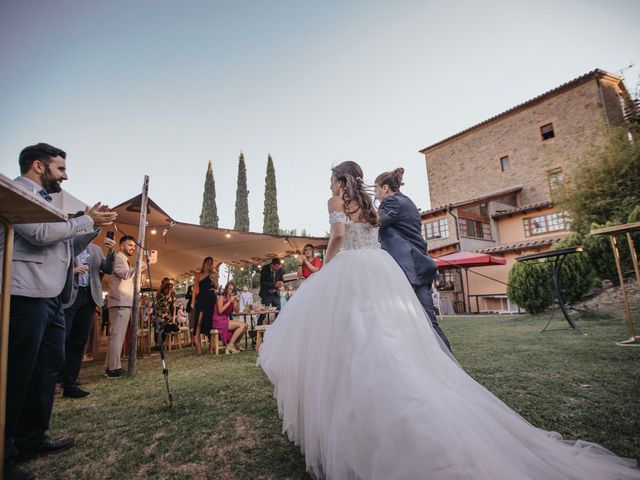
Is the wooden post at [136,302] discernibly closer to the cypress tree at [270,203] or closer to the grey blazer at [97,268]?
the grey blazer at [97,268]

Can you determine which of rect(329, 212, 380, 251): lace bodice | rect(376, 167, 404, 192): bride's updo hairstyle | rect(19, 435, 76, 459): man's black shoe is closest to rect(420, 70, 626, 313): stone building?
rect(376, 167, 404, 192): bride's updo hairstyle

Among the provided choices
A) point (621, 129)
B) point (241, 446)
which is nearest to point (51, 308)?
point (241, 446)

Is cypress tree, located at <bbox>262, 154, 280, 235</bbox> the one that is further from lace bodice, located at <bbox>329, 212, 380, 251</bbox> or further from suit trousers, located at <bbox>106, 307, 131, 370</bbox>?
lace bodice, located at <bbox>329, 212, 380, 251</bbox>

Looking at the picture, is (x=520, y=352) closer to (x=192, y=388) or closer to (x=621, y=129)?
(x=192, y=388)

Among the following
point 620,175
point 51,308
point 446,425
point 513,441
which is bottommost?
point 513,441

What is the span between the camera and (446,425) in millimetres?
1199

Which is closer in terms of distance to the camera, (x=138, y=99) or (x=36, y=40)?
(x=36, y=40)

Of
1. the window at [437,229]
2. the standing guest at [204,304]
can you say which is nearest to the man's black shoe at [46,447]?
the standing guest at [204,304]

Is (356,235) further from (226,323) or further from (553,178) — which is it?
(553,178)

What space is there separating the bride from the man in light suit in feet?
4.70

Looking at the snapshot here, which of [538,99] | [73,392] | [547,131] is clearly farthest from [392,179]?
[538,99]

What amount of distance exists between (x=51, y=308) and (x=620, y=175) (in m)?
18.5

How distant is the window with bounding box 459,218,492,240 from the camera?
20422 mm

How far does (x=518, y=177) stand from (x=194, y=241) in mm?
23482
